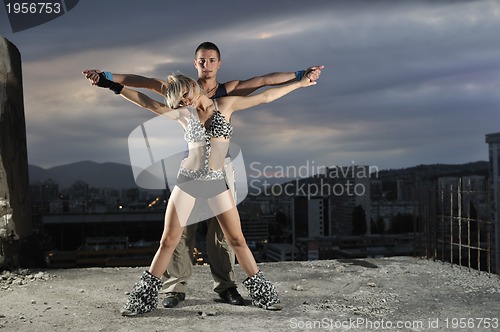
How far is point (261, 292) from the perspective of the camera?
420cm

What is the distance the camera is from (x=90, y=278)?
5.66 meters

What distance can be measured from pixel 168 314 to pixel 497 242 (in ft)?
12.4

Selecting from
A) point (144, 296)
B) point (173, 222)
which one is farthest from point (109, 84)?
point (144, 296)

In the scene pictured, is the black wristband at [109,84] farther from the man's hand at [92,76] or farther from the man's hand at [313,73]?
the man's hand at [313,73]

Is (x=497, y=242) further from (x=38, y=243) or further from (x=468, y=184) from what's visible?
(x=38, y=243)

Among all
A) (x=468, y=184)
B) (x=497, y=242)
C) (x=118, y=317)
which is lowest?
(x=118, y=317)

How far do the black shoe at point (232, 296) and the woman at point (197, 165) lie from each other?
493 mm

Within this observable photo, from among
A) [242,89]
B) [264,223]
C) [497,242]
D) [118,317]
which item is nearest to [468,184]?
[497,242]

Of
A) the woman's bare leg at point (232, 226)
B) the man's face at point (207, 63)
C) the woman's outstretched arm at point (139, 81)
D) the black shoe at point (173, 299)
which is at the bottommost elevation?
the black shoe at point (173, 299)

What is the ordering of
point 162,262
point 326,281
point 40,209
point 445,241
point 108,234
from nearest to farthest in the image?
point 162,262
point 326,281
point 445,241
point 40,209
point 108,234

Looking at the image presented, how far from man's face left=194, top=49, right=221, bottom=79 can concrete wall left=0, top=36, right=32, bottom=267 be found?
116 inches

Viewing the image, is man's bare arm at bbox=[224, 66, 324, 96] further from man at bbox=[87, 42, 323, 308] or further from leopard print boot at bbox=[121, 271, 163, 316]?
leopard print boot at bbox=[121, 271, 163, 316]

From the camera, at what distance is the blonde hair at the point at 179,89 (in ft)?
12.4

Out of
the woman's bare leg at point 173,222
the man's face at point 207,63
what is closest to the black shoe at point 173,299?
the woman's bare leg at point 173,222
